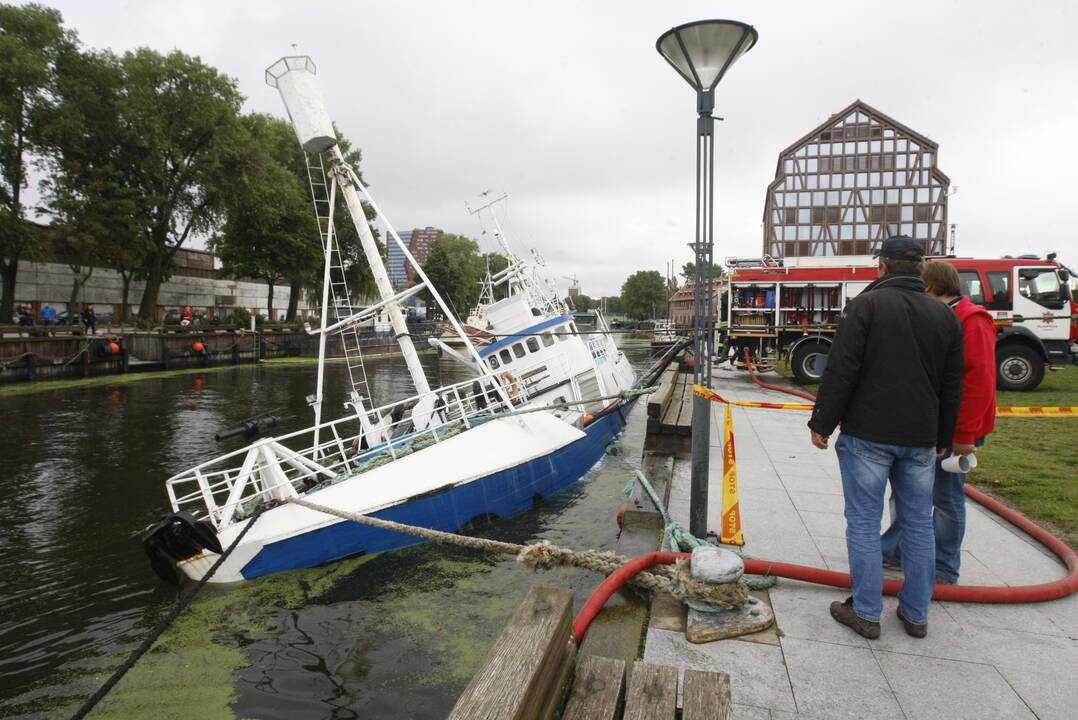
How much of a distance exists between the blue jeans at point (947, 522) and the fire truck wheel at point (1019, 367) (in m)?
13.3

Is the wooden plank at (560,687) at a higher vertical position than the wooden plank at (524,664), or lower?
lower

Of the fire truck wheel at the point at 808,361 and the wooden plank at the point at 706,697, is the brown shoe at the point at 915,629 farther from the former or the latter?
the fire truck wheel at the point at 808,361

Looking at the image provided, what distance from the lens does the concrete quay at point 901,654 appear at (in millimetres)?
3105

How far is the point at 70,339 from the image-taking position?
27.9 metres

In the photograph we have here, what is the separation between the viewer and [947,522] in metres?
4.14

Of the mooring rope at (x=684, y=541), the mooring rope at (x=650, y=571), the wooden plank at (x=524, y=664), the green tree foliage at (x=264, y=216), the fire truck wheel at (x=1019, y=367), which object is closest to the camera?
the wooden plank at (x=524, y=664)

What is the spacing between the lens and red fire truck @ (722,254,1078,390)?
14.8 metres

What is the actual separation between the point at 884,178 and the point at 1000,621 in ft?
215

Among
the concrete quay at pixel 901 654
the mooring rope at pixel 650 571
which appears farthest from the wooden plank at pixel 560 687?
the mooring rope at pixel 650 571

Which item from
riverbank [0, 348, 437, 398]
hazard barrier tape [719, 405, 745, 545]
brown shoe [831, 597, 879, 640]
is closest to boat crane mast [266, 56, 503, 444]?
hazard barrier tape [719, 405, 745, 545]

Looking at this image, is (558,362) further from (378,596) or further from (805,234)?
(805,234)

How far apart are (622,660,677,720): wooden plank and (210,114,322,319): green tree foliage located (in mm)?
42570

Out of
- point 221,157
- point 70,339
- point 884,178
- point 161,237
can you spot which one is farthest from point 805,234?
point 70,339

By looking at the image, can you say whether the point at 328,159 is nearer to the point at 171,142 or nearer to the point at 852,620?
the point at 852,620
